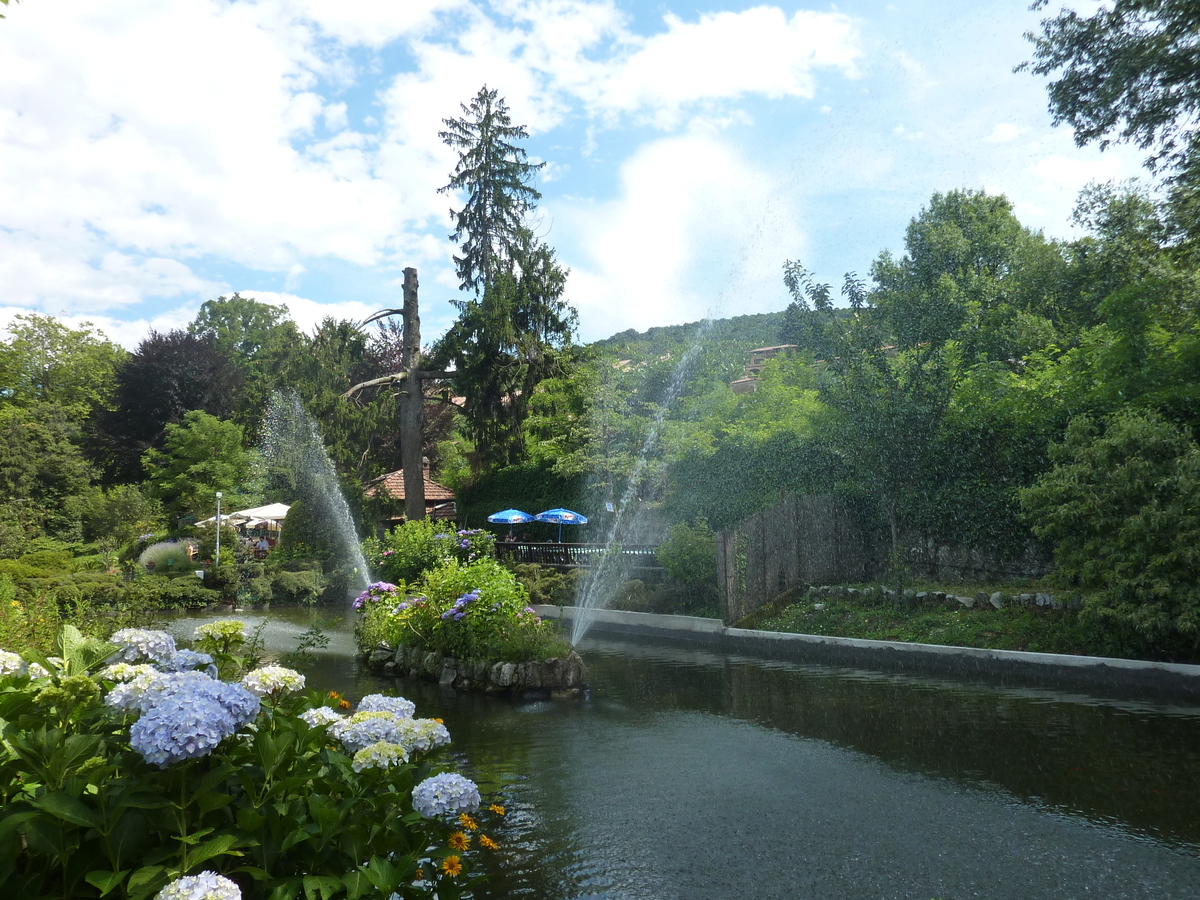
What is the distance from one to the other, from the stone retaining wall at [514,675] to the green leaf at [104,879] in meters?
7.28

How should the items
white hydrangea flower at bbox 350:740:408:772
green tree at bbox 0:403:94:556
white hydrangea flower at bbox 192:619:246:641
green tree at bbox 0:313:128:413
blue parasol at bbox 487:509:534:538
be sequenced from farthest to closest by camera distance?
green tree at bbox 0:313:128:413 → green tree at bbox 0:403:94:556 → blue parasol at bbox 487:509:534:538 → white hydrangea flower at bbox 192:619:246:641 → white hydrangea flower at bbox 350:740:408:772

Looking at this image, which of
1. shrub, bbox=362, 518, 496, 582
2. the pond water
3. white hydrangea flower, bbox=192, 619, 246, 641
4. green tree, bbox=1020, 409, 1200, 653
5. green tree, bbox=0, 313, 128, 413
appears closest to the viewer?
white hydrangea flower, bbox=192, 619, 246, 641

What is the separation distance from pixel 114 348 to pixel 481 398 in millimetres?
→ 42463

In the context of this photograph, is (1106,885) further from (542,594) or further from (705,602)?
(542,594)

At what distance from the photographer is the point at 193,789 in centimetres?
253

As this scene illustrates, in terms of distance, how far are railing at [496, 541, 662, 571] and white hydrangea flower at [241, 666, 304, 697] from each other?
42.7ft

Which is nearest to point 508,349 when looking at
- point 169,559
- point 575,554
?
point 575,554

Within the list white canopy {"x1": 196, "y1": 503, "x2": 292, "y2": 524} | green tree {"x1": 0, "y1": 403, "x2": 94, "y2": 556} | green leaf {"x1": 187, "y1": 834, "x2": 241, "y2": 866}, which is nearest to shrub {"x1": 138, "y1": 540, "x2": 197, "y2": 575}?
→ white canopy {"x1": 196, "y1": 503, "x2": 292, "y2": 524}

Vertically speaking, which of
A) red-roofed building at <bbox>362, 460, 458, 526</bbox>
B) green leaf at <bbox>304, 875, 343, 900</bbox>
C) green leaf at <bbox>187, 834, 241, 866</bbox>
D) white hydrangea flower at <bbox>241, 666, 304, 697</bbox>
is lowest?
green leaf at <bbox>304, 875, 343, 900</bbox>

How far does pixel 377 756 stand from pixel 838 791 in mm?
4031

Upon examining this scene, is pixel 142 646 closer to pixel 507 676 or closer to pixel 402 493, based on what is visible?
pixel 507 676

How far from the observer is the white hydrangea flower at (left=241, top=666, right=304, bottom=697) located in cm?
325

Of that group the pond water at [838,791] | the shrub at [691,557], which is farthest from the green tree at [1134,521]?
the shrub at [691,557]

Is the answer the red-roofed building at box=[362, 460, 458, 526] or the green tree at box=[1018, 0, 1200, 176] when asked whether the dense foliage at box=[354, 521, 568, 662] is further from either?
the red-roofed building at box=[362, 460, 458, 526]
